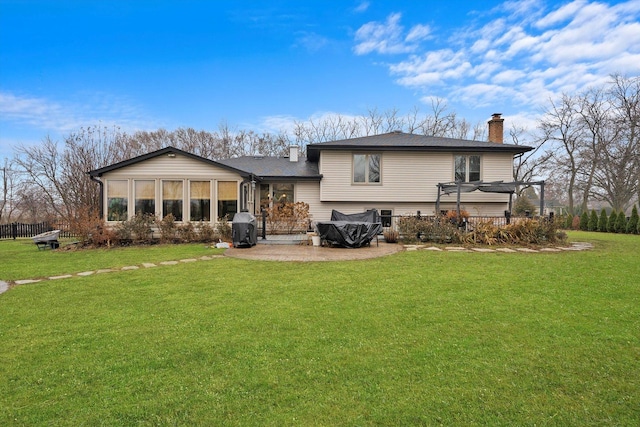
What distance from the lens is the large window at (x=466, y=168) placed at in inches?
624

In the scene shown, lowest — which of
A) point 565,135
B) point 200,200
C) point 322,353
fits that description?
point 322,353

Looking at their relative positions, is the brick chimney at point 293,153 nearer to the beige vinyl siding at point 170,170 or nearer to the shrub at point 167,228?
the beige vinyl siding at point 170,170

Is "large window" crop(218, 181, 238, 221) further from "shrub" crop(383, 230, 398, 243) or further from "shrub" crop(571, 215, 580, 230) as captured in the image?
"shrub" crop(571, 215, 580, 230)

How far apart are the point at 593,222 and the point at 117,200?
27690mm

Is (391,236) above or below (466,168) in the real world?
below

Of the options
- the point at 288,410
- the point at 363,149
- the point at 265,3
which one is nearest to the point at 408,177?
the point at 363,149

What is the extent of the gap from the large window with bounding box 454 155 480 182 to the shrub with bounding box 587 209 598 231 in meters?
12.1

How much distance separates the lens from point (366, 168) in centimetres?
1588

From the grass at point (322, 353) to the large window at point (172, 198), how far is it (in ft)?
22.9

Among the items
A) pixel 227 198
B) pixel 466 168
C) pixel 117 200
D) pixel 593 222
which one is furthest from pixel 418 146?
pixel 593 222

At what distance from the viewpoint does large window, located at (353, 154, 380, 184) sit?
52.0 feet

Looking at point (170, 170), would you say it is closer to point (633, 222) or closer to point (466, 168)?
point (466, 168)

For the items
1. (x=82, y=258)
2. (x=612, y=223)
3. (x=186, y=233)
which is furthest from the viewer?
(x=612, y=223)

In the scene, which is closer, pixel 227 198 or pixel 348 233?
pixel 348 233
